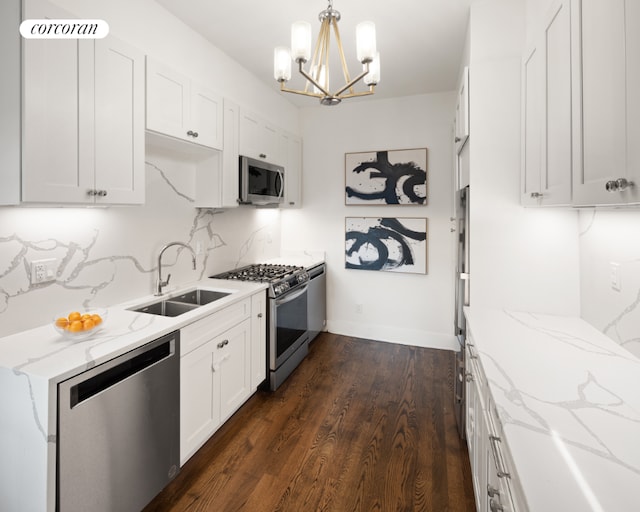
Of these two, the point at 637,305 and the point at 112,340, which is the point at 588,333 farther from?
the point at 112,340

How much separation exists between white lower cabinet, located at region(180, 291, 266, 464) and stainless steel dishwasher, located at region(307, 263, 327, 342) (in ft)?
3.23

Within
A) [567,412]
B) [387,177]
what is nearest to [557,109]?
[567,412]

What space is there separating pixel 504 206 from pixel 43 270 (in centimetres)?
254

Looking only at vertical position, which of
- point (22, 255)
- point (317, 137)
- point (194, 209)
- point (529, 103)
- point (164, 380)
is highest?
point (317, 137)

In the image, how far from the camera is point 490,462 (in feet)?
3.93

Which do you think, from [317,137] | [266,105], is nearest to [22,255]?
[266,105]

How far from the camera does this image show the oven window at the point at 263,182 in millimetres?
2945

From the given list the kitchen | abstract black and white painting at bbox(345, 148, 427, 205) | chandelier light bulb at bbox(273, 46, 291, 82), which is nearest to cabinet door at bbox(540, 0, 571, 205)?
the kitchen

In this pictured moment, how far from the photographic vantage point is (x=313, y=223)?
13.9 ft

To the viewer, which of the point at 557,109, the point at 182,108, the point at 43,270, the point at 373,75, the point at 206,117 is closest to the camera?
the point at 557,109

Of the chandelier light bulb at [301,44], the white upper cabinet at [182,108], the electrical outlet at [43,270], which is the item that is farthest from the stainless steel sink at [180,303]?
the chandelier light bulb at [301,44]

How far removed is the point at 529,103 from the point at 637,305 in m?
1.10

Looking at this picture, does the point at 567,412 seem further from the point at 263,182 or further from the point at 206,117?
the point at 263,182

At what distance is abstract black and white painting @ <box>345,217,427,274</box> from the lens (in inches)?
149
